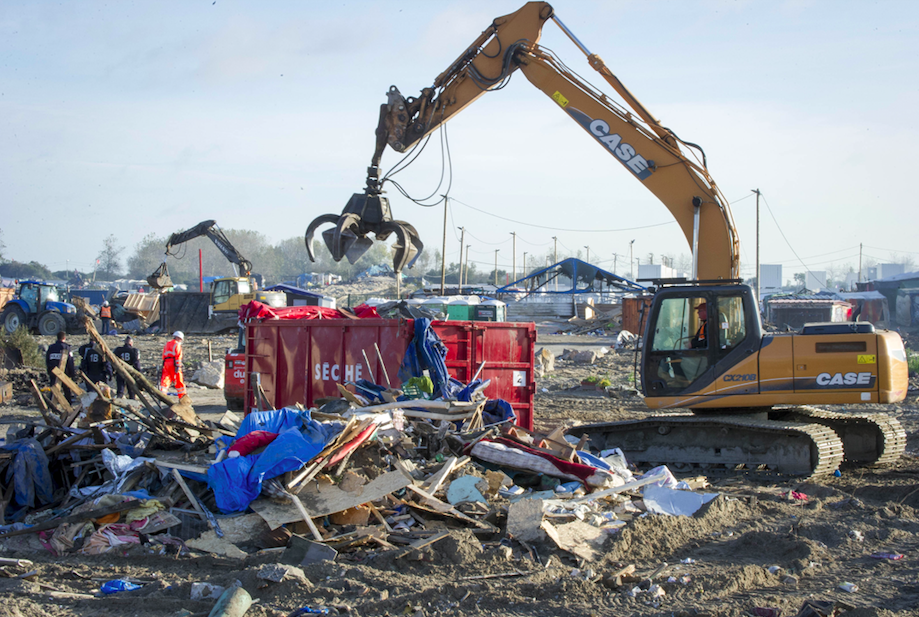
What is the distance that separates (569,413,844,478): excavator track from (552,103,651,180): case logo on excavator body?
309cm

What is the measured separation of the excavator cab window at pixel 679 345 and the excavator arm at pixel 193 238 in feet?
73.1

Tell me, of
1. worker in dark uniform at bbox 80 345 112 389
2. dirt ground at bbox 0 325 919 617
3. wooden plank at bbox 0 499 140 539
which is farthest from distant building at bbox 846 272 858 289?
wooden plank at bbox 0 499 140 539

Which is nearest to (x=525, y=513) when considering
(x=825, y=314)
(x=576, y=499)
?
(x=576, y=499)

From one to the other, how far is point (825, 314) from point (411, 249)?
2631cm

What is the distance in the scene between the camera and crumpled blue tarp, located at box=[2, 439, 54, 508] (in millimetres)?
6617

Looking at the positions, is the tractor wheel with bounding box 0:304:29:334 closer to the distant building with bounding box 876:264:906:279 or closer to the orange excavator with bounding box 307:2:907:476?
the orange excavator with bounding box 307:2:907:476

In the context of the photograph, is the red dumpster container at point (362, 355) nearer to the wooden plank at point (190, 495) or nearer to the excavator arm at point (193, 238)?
the wooden plank at point (190, 495)

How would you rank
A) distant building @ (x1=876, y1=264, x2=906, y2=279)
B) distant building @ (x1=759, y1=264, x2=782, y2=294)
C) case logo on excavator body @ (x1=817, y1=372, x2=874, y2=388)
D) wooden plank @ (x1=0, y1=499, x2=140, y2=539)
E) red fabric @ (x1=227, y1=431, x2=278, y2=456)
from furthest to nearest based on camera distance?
1. distant building @ (x1=876, y1=264, x2=906, y2=279)
2. distant building @ (x1=759, y1=264, x2=782, y2=294)
3. case logo on excavator body @ (x1=817, y1=372, x2=874, y2=388)
4. red fabric @ (x1=227, y1=431, x2=278, y2=456)
5. wooden plank @ (x1=0, y1=499, x2=140, y2=539)

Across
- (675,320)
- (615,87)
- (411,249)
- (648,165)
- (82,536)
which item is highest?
(615,87)

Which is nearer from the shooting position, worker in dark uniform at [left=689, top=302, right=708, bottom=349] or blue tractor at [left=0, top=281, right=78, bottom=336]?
worker in dark uniform at [left=689, top=302, right=708, bottom=349]

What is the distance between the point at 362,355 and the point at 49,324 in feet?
76.4

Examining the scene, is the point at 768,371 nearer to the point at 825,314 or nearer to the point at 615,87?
the point at 615,87

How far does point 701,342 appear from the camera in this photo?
27.0ft

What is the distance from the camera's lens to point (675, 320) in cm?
836
